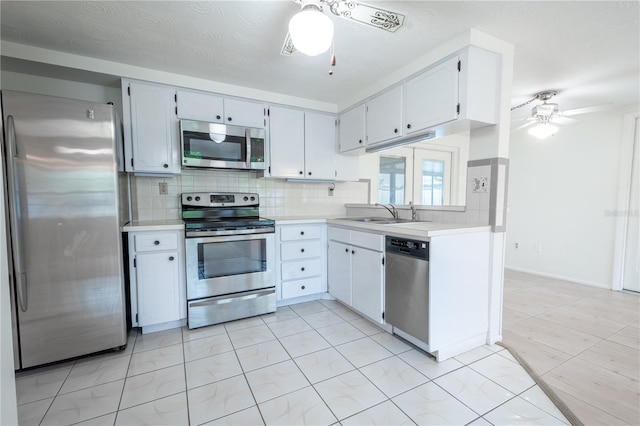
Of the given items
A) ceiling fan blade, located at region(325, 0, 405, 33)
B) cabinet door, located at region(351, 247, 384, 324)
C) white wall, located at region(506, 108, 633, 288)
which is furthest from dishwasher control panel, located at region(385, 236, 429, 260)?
white wall, located at region(506, 108, 633, 288)

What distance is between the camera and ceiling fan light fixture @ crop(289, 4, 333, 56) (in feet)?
4.53

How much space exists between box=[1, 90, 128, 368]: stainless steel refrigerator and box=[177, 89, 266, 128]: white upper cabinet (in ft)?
2.62

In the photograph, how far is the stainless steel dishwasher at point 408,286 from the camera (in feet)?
6.55

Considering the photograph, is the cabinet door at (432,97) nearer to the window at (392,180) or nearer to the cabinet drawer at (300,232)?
the cabinet drawer at (300,232)

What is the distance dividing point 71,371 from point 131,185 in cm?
160

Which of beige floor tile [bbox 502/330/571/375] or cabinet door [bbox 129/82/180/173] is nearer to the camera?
beige floor tile [bbox 502/330/571/375]

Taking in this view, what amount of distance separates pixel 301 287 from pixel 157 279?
136 cm

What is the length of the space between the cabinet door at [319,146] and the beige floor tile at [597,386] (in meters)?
2.65

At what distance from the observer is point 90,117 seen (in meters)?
1.96

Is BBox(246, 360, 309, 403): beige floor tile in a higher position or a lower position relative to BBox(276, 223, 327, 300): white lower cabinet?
lower

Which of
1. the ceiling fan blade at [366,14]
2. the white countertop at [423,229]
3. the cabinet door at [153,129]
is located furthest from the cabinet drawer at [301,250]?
the ceiling fan blade at [366,14]

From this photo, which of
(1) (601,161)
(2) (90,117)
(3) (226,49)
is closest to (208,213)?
(2) (90,117)

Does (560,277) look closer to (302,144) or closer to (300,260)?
(300,260)

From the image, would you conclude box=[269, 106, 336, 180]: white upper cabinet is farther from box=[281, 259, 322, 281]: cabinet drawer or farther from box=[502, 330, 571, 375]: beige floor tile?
box=[502, 330, 571, 375]: beige floor tile
